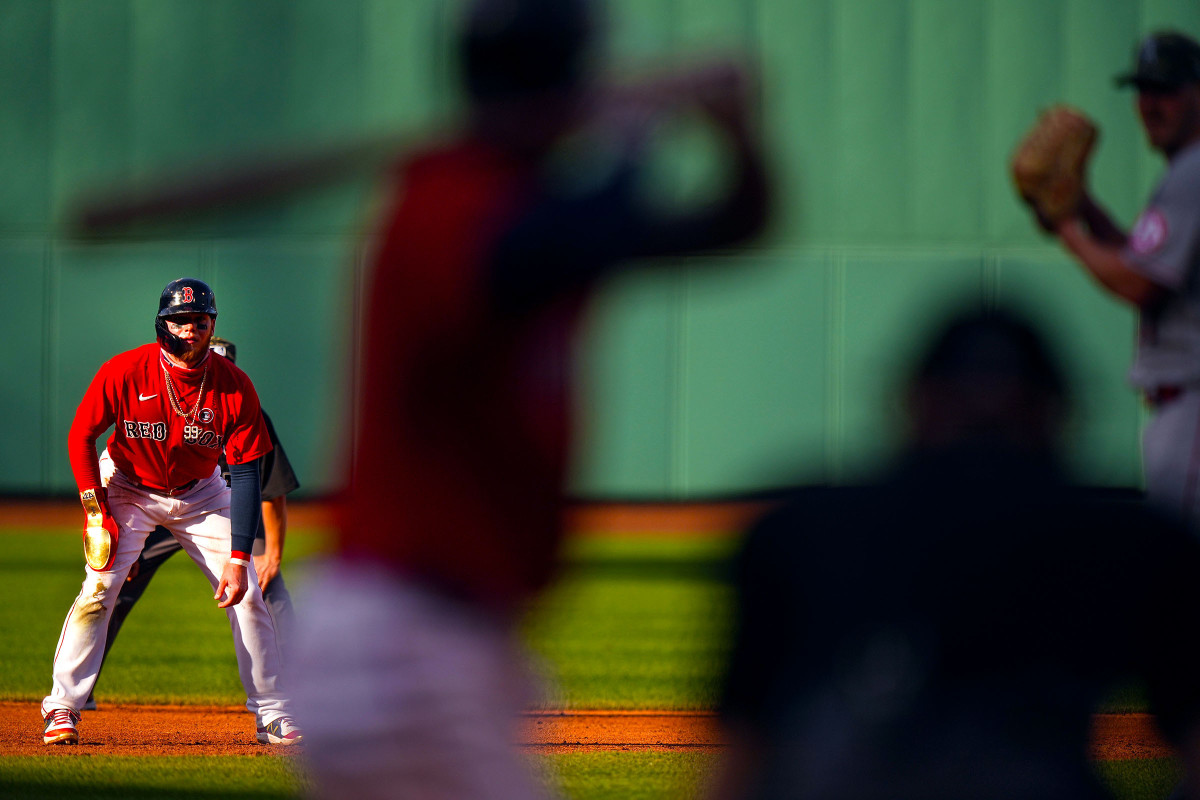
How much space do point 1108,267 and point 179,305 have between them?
4.20 metres

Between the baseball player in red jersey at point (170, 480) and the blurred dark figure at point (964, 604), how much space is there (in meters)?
4.17

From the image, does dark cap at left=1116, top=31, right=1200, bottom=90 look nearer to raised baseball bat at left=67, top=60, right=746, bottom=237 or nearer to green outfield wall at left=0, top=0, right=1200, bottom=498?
raised baseball bat at left=67, top=60, right=746, bottom=237

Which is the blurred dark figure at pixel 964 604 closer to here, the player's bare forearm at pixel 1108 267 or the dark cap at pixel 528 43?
the dark cap at pixel 528 43

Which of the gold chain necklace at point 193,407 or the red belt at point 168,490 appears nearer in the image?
the gold chain necklace at point 193,407

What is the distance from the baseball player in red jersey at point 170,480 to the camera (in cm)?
607

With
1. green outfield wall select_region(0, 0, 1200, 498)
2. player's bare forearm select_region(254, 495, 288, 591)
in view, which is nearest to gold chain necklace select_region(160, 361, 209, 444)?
player's bare forearm select_region(254, 495, 288, 591)

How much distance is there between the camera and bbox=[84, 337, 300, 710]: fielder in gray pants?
6590 mm

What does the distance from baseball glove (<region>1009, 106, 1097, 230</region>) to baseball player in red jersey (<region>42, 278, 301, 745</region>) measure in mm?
3794

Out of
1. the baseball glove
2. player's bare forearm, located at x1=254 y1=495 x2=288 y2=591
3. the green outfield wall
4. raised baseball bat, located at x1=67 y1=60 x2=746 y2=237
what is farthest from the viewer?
the green outfield wall

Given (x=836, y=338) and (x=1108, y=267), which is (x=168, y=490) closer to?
(x=1108, y=267)

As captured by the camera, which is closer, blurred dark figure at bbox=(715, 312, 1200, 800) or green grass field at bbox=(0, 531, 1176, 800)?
blurred dark figure at bbox=(715, 312, 1200, 800)

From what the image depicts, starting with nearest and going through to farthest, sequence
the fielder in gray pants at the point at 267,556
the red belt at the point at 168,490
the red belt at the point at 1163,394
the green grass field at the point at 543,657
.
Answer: the red belt at the point at 1163,394 < the green grass field at the point at 543,657 < the red belt at the point at 168,490 < the fielder in gray pants at the point at 267,556

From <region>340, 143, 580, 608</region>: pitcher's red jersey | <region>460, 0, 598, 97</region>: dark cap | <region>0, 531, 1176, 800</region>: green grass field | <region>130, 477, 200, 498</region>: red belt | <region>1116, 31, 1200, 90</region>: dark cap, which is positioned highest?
<region>1116, 31, 1200, 90</region>: dark cap

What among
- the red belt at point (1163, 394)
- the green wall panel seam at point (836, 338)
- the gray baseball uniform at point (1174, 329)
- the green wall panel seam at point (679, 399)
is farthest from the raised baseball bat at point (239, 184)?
the green wall panel seam at point (836, 338)
